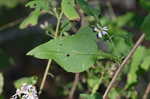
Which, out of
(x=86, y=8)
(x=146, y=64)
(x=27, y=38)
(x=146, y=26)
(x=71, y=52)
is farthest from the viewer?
(x=27, y=38)

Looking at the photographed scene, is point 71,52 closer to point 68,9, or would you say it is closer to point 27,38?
point 68,9

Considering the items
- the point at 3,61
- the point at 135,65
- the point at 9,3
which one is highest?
the point at 135,65

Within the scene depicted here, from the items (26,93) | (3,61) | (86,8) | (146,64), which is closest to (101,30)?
(86,8)

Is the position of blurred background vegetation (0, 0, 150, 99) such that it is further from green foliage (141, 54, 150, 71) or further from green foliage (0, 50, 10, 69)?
green foliage (141, 54, 150, 71)

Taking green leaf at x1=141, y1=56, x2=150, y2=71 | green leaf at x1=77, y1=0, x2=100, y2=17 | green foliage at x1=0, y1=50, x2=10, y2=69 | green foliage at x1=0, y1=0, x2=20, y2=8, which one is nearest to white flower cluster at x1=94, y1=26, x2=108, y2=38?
green leaf at x1=77, y1=0, x2=100, y2=17

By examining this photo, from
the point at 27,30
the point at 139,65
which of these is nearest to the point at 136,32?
the point at 27,30

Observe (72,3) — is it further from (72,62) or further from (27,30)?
(27,30)
